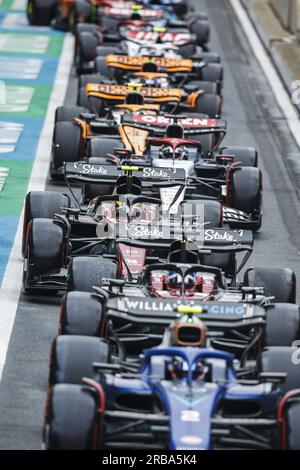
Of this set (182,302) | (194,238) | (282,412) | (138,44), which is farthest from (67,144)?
(282,412)

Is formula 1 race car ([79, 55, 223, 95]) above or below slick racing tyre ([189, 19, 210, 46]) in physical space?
below

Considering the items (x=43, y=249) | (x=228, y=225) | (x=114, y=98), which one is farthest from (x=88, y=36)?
(x=43, y=249)

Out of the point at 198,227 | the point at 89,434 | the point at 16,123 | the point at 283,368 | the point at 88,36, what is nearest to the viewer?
the point at 89,434

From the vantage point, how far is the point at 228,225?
21.3 meters

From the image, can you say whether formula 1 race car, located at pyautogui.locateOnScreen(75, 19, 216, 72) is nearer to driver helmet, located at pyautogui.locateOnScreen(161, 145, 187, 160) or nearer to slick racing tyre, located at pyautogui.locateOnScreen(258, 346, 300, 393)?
driver helmet, located at pyautogui.locateOnScreen(161, 145, 187, 160)

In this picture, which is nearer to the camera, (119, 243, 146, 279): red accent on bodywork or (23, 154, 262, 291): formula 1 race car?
(119, 243, 146, 279): red accent on bodywork

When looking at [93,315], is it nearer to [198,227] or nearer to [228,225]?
[198,227]

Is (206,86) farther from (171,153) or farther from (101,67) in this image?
(171,153)

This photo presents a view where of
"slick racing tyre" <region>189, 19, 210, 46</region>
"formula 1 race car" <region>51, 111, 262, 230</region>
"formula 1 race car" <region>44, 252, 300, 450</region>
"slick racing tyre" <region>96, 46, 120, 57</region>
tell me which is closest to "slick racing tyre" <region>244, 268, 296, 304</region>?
"formula 1 race car" <region>44, 252, 300, 450</region>

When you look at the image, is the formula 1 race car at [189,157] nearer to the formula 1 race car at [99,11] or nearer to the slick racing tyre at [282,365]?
the slick racing tyre at [282,365]

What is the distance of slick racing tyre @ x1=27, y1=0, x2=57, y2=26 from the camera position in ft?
134

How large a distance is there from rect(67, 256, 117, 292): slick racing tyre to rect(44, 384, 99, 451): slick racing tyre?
3586 mm
